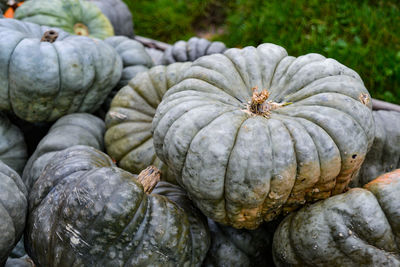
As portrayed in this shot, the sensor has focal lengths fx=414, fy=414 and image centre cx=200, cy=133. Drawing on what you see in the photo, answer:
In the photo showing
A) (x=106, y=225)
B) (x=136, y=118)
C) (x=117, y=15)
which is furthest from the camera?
(x=117, y=15)

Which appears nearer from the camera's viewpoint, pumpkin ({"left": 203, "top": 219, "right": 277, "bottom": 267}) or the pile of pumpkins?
the pile of pumpkins

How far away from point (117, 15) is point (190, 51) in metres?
1.27

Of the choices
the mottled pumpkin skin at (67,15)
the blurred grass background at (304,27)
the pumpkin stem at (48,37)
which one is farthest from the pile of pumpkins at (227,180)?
the blurred grass background at (304,27)

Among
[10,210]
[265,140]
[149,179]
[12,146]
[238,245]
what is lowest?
[12,146]

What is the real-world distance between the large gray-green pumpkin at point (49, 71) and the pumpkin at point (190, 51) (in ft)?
2.68

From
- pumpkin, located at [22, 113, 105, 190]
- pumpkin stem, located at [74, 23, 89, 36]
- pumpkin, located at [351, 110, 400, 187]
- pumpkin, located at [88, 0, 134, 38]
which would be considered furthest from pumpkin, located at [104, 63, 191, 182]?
pumpkin, located at [88, 0, 134, 38]

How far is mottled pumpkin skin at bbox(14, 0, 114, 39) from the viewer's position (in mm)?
3686

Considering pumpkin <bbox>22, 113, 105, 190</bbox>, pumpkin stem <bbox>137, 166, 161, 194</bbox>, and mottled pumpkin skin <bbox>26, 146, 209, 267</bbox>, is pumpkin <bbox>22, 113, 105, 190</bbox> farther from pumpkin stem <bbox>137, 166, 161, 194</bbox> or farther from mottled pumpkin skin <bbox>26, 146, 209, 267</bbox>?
pumpkin stem <bbox>137, 166, 161, 194</bbox>

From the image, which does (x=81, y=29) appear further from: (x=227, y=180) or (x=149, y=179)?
(x=227, y=180)

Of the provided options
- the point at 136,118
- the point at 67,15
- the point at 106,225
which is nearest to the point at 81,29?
the point at 67,15

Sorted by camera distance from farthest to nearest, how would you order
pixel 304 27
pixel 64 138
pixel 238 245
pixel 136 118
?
pixel 304 27 < pixel 136 118 < pixel 64 138 < pixel 238 245

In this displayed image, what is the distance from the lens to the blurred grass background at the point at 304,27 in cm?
423

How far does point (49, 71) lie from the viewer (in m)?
2.80

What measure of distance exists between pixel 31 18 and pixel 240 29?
104 inches
